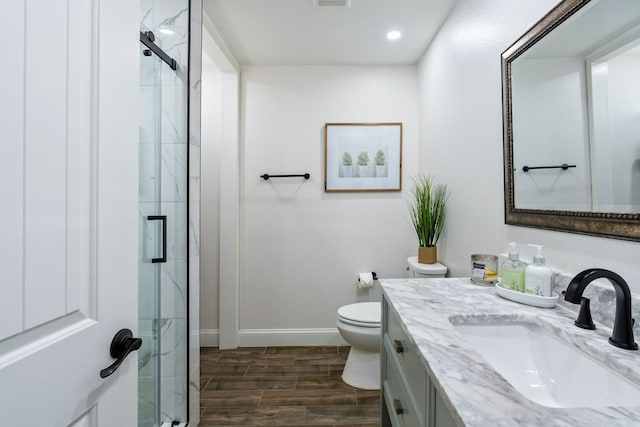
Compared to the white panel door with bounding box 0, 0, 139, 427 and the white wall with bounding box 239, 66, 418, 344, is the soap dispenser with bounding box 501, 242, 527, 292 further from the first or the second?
the white wall with bounding box 239, 66, 418, 344

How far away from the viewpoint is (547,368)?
78 cm

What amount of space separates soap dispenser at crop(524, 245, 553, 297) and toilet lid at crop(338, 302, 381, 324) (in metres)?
1.00

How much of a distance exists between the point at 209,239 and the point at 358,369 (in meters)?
1.57

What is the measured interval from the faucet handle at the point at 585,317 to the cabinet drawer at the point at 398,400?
0.49m

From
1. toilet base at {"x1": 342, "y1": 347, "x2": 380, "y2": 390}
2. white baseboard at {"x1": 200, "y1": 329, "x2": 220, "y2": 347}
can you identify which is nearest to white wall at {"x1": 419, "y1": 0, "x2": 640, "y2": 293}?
toilet base at {"x1": 342, "y1": 347, "x2": 380, "y2": 390}

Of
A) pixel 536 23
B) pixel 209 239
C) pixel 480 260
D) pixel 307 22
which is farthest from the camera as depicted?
pixel 209 239

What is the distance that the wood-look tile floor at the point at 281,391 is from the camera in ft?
5.40

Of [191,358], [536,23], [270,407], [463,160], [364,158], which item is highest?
[536,23]

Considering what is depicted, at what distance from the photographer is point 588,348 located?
0.68 m

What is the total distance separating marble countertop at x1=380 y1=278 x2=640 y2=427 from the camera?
0.45 metres

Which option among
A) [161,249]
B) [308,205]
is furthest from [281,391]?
[308,205]

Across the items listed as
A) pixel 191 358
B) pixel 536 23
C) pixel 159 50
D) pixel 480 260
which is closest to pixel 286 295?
pixel 191 358

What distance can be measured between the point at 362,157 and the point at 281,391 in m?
1.87

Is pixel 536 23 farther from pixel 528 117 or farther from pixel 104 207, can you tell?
pixel 104 207
